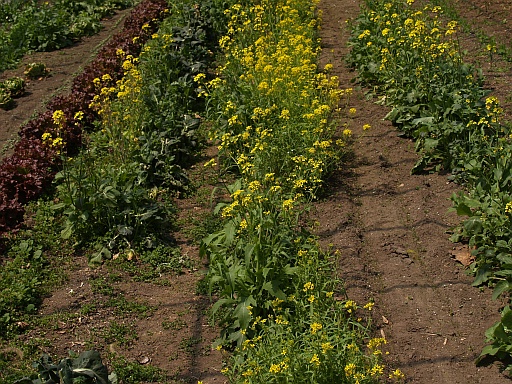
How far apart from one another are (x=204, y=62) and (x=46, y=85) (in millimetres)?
2266

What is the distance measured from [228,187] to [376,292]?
162 cm

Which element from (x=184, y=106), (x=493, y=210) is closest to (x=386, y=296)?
(x=493, y=210)

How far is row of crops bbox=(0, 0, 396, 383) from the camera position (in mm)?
4812

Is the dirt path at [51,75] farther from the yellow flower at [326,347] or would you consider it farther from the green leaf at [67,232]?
the yellow flower at [326,347]

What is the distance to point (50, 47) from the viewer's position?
457 inches

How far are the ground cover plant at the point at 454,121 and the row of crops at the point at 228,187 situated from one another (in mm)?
771

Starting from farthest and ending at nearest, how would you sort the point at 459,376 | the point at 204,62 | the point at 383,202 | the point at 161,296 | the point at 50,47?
the point at 50,47 → the point at 204,62 → the point at 383,202 → the point at 161,296 → the point at 459,376

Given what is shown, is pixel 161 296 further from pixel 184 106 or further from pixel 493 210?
pixel 184 106

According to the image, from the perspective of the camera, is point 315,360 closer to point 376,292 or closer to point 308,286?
point 308,286

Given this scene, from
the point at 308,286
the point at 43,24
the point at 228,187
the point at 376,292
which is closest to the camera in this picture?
the point at 308,286

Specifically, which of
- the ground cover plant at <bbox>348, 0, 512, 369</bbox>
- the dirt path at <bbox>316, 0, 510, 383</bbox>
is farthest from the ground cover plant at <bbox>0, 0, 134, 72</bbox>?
the dirt path at <bbox>316, 0, 510, 383</bbox>

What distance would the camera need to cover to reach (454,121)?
22.0 ft

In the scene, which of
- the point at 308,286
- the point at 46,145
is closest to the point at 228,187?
the point at 308,286

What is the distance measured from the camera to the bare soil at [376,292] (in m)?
5.04
